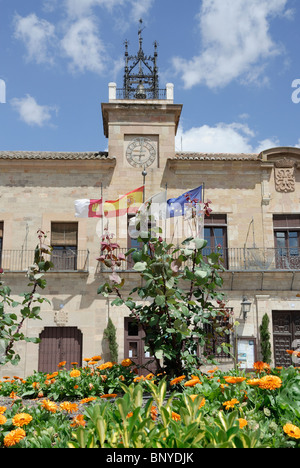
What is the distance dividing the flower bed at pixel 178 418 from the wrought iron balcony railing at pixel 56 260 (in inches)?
455

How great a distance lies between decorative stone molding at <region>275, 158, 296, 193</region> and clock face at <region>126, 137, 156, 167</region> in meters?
5.09

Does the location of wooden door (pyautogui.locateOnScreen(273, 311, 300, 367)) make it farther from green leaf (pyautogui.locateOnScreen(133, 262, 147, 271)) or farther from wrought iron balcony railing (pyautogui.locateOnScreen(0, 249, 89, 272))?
green leaf (pyautogui.locateOnScreen(133, 262, 147, 271))

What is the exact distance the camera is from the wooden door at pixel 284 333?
1670cm

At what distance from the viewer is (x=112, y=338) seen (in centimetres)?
1620

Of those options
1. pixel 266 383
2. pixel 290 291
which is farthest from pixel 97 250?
pixel 266 383

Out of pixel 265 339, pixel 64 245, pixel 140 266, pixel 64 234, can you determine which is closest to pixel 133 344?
pixel 64 245

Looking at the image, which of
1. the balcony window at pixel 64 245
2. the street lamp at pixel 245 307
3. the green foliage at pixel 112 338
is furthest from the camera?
the balcony window at pixel 64 245

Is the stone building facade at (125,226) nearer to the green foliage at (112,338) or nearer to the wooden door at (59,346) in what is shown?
the wooden door at (59,346)

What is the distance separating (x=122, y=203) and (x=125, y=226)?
1231 mm

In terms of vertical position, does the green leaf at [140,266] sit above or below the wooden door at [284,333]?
above

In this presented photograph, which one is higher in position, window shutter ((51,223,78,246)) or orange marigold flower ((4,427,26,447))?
window shutter ((51,223,78,246))

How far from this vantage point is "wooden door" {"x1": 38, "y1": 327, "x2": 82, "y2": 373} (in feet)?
54.3

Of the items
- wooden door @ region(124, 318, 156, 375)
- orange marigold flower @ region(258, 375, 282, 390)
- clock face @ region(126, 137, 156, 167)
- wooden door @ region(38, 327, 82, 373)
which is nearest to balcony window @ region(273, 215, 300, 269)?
clock face @ region(126, 137, 156, 167)

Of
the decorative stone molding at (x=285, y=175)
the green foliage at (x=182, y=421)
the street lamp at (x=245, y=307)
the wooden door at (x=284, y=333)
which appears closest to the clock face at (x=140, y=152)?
the decorative stone molding at (x=285, y=175)
